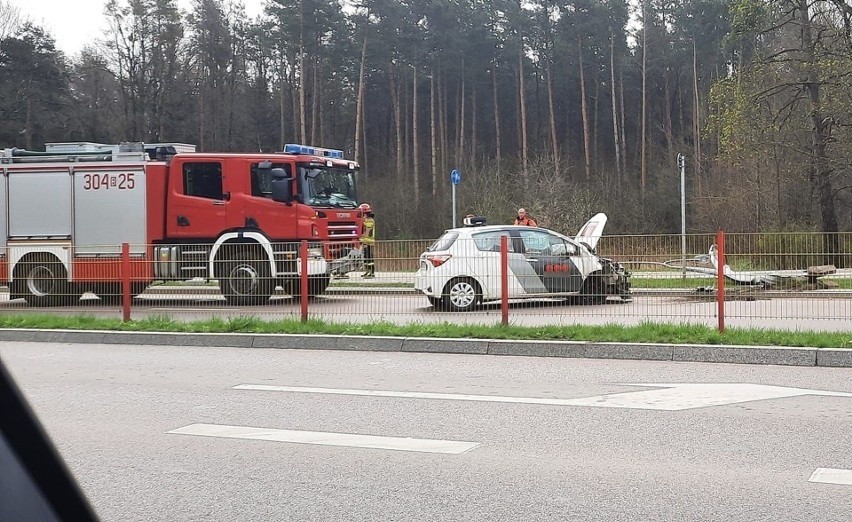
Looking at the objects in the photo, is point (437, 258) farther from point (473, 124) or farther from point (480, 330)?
point (473, 124)

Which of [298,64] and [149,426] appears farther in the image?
[298,64]

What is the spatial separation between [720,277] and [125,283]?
8360 millimetres

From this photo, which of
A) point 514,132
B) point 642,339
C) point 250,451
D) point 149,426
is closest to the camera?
point 250,451

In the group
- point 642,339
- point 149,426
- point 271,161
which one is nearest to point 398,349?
point 642,339

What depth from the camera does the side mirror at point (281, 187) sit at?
18.8 metres

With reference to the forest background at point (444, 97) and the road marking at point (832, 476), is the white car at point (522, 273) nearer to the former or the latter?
the road marking at point (832, 476)

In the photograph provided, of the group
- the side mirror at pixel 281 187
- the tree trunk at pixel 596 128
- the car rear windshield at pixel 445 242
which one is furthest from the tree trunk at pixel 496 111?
the car rear windshield at pixel 445 242

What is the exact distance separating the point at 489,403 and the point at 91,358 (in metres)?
5.60

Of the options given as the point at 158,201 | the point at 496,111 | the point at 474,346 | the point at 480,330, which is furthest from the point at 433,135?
the point at 474,346

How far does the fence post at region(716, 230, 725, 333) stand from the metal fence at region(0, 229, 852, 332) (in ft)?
0.06

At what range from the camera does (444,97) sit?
64.6m

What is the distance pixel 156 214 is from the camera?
1916 centimetres

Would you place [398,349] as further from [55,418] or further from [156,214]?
[156,214]

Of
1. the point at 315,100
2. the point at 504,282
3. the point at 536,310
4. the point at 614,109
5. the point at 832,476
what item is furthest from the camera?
the point at 614,109
